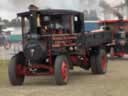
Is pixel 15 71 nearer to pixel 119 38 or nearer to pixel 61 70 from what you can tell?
pixel 61 70

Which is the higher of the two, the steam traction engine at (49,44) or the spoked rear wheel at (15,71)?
the steam traction engine at (49,44)

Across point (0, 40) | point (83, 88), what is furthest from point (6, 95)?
point (0, 40)

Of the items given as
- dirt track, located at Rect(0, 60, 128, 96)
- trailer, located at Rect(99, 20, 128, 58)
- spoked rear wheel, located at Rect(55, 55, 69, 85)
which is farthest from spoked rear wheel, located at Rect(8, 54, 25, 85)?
trailer, located at Rect(99, 20, 128, 58)

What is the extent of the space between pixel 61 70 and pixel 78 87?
78 cm

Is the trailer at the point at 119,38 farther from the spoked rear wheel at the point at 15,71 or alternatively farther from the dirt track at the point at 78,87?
the spoked rear wheel at the point at 15,71

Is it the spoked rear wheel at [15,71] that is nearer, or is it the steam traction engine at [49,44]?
the steam traction engine at [49,44]

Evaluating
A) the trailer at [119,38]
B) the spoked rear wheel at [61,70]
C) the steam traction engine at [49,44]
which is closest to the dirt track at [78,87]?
the spoked rear wheel at [61,70]

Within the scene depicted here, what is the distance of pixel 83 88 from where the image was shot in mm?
14203

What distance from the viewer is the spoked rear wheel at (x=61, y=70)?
586 inches

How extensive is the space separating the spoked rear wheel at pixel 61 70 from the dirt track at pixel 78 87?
19 cm

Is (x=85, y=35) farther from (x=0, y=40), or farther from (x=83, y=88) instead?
(x=0, y=40)

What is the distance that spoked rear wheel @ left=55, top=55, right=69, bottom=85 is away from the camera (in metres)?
14.9

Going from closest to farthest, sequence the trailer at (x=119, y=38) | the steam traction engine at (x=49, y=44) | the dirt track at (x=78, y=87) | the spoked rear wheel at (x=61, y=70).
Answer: the dirt track at (x=78, y=87)
the spoked rear wheel at (x=61, y=70)
the steam traction engine at (x=49, y=44)
the trailer at (x=119, y=38)

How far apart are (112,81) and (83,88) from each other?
1.84 m
